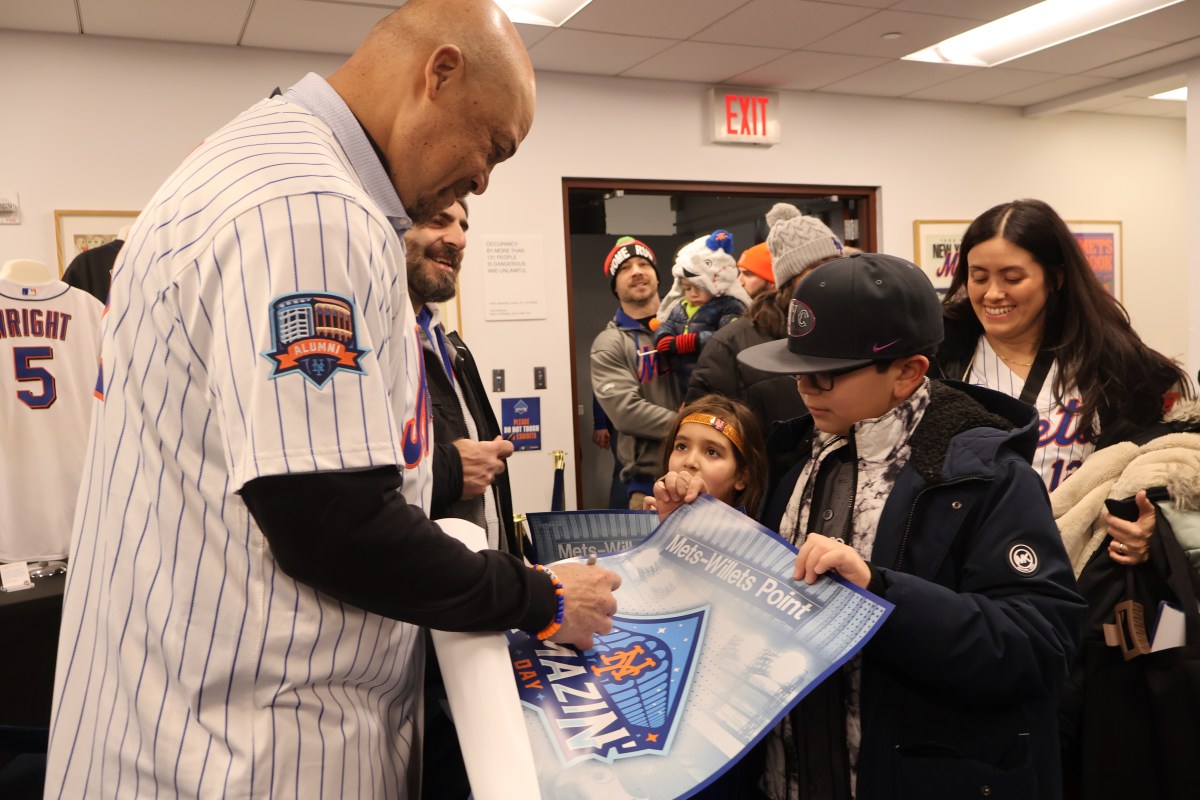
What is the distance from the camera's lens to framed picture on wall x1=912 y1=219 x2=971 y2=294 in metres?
6.21

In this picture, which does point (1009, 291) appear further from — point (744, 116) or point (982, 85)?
point (982, 85)

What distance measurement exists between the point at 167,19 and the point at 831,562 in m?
4.17

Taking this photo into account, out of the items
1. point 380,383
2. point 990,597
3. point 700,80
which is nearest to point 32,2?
point 700,80

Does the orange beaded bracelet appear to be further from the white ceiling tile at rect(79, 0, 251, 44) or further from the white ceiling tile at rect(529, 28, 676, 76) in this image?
the white ceiling tile at rect(529, 28, 676, 76)

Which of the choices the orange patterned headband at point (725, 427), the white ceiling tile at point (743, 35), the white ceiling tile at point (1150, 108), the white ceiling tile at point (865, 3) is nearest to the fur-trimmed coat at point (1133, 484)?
the orange patterned headband at point (725, 427)

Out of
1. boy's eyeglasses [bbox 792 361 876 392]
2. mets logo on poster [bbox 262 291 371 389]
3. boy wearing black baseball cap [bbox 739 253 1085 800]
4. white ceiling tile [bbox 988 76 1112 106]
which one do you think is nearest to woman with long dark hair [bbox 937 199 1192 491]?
boy wearing black baseball cap [bbox 739 253 1085 800]

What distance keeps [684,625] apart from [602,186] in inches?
177

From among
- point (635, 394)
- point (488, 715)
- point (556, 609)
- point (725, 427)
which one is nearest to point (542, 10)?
point (635, 394)

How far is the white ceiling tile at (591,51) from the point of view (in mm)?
4561

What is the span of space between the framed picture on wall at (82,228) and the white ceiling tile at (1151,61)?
587cm

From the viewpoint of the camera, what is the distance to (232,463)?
86 cm

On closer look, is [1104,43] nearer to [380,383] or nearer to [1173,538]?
[1173,538]

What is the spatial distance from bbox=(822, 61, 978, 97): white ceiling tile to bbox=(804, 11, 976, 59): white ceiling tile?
30 centimetres

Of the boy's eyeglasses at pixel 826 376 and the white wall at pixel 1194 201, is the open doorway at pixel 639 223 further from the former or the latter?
the boy's eyeglasses at pixel 826 376
